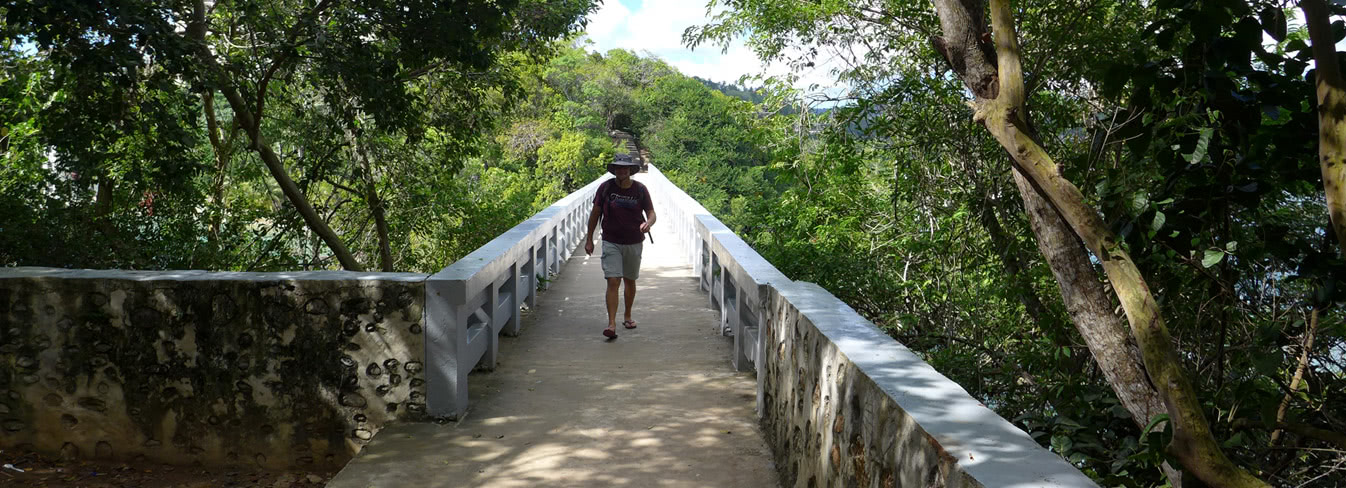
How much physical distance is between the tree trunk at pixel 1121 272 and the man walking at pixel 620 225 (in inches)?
165

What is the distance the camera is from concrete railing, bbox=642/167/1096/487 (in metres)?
2.50

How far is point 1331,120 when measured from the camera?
3123mm

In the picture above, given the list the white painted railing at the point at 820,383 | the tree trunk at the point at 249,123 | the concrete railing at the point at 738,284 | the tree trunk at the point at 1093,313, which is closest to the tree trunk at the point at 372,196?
the tree trunk at the point at 249,123

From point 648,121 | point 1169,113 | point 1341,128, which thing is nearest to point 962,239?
point 1169,113

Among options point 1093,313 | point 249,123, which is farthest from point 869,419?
point 249,123

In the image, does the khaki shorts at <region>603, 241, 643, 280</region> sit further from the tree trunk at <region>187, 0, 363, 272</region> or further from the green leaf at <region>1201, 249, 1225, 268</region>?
the green leaf at <region>1201, 249, 1225, 268</region>

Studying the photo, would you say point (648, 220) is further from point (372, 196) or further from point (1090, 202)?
point (372, 196)

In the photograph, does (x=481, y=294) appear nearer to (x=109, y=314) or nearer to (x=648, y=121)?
(x=109, y=314)

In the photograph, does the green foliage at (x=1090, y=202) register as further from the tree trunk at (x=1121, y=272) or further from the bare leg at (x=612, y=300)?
the bare leg at (x=612, y=300)

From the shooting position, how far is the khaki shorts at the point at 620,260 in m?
8.64

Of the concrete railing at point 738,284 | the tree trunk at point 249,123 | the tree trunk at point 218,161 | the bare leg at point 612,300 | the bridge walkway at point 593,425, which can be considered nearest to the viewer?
the bridge walkway at point 593,425

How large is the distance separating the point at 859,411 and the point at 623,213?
210 inches

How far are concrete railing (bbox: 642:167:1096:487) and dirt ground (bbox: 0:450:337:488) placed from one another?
260cm

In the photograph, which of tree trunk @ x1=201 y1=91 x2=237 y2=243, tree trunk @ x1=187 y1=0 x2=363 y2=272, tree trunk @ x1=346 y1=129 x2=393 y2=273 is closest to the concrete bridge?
tree trunk @ x1=187 y1=0 x2=363 y2=272
